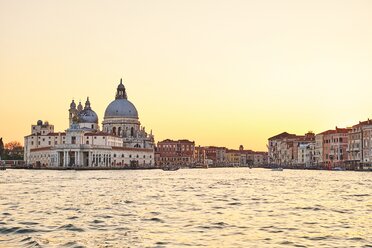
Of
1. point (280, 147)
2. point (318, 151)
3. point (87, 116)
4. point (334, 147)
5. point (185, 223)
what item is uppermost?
point (87, 116)

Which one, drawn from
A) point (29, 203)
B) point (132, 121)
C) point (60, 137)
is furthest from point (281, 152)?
point (29, 203)

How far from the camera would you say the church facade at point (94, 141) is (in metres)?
103

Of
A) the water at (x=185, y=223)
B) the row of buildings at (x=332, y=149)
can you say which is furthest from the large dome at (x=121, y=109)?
the water at (x=185, y=223)

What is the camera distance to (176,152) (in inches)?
6004

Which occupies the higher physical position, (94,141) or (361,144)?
(94,141)

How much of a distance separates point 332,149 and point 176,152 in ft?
179

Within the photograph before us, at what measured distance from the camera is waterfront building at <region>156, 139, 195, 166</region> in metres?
150

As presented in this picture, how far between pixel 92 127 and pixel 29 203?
9448 centimetres

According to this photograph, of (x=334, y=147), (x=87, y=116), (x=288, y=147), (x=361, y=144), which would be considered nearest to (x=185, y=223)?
(x=361, y=144)

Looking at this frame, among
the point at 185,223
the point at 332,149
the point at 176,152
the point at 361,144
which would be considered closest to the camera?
the point at 185,223

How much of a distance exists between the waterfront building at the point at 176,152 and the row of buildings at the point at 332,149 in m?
22.5

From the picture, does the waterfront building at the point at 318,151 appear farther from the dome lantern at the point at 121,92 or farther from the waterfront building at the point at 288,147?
the dome lantern at the point at 121,92

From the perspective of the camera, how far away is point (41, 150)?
110 meters

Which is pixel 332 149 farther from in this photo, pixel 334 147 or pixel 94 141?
pixel 94 141
